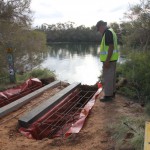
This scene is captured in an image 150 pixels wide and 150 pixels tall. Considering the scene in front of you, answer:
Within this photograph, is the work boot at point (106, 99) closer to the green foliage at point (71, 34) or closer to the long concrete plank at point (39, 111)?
the long concrete plank at point (39, 111)

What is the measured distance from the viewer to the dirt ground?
368 centimetres

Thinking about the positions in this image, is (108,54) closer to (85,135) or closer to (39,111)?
(39,111)

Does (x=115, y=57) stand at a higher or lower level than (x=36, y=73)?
higher

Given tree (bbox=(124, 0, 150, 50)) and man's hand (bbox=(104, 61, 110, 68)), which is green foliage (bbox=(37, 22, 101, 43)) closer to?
tree (bbox=(124, 0, 150, 50))

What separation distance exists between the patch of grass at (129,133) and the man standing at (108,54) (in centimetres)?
175

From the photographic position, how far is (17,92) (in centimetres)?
704

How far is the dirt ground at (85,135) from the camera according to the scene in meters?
3.68

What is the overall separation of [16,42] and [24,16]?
1.59 metres

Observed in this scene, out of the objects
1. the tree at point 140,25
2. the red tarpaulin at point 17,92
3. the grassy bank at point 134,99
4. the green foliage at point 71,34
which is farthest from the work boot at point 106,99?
the green foliage at point 71,34

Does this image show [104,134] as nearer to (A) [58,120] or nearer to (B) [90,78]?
(A) [58,120]

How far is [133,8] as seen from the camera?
16172 millimetres

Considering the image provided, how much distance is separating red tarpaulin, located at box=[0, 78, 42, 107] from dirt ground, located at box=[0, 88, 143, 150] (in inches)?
39.4

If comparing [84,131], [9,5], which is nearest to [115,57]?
[84,131]

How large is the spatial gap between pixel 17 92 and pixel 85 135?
138 inches
